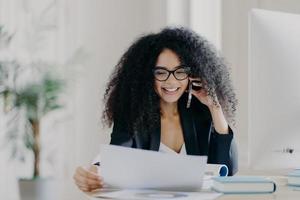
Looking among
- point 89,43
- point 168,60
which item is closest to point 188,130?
point 168,60

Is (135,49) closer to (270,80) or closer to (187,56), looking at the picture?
(187,56)

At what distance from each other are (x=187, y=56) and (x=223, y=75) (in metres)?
0.17

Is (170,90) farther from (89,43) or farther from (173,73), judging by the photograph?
(89,43)

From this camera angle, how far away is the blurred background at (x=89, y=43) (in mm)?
2682

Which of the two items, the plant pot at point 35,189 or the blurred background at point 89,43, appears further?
the blurred background at point 89,43

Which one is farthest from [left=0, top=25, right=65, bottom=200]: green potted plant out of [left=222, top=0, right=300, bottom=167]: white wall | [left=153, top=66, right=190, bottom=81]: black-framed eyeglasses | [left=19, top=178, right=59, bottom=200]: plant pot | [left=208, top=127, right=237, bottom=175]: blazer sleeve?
[left=222, top=0, right=300, bottom=167]: white wall

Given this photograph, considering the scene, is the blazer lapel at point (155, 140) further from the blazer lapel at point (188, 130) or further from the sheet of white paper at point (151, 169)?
the sheet of white paper at point (151, 169)

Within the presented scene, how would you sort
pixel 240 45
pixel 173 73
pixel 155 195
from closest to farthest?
pixel 155 195 → pixel 173 73 → pixel 240 45

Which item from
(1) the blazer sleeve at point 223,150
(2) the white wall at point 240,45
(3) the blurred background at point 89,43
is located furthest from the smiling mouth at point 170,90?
(2) the white wall at point 240,45

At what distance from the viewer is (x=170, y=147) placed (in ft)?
5.88

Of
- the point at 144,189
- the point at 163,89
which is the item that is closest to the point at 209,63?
the point at 163,89

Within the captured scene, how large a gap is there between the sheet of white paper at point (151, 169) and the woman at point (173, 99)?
0.42 metres

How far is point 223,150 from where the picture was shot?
5.75 feet

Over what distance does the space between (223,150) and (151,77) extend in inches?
13.1
